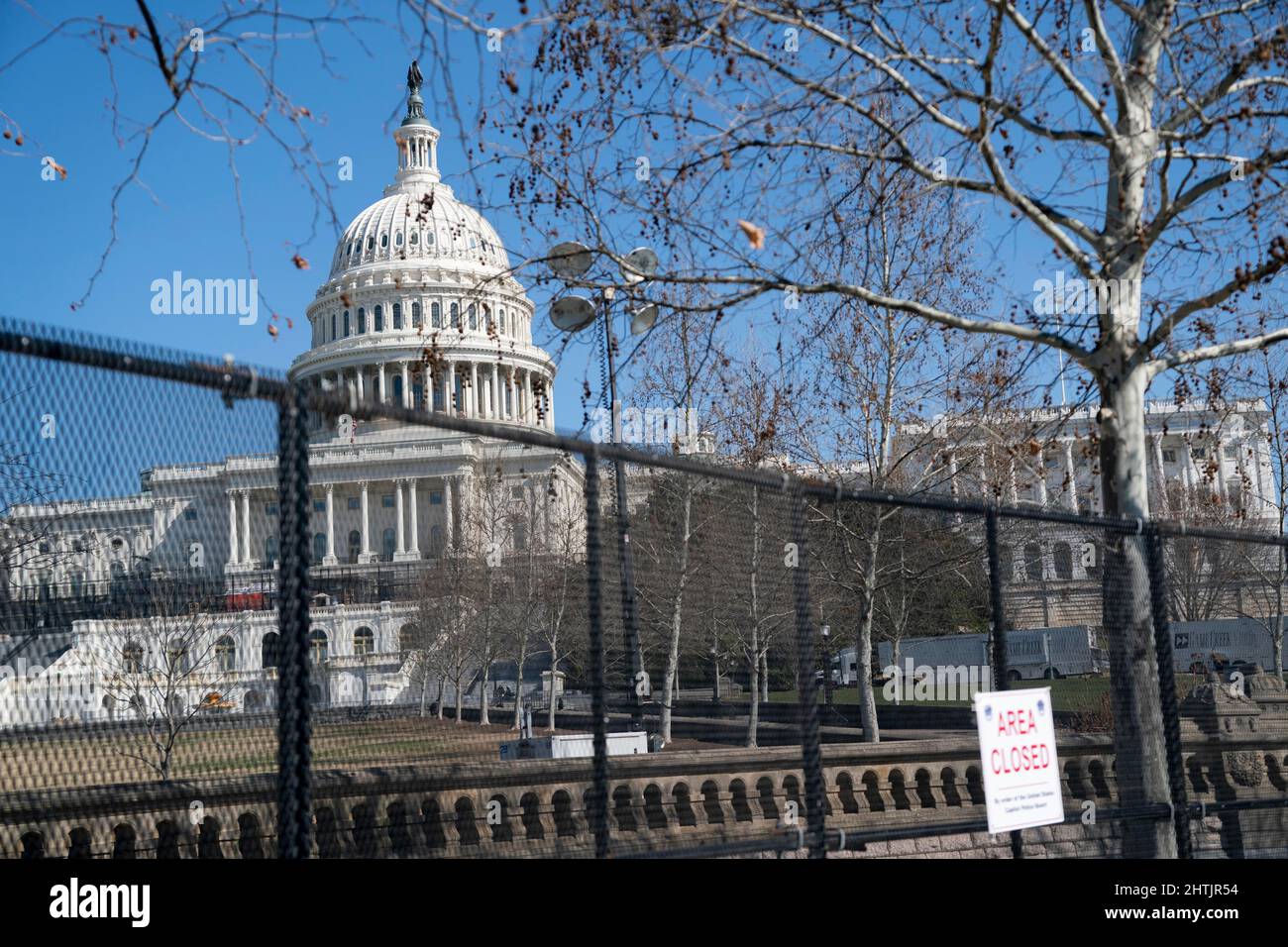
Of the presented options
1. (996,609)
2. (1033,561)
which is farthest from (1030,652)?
(996,609)

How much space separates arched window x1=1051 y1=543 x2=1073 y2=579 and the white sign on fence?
3217 millimetres

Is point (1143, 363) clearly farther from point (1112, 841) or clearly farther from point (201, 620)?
point (201, 620)

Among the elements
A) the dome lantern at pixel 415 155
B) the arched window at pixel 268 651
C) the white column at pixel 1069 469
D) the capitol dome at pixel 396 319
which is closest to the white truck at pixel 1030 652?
the white column at pixel 1069 469

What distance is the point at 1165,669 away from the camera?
9969mm

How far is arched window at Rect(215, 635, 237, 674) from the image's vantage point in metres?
5.70

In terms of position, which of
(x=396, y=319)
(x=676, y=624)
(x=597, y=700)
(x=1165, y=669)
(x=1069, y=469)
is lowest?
(x=1165, y=669)

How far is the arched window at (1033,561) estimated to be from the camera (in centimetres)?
1139

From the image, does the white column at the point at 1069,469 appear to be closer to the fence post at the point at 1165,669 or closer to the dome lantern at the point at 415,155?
the fence post at the point at 1165,669

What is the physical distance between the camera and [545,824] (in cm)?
757

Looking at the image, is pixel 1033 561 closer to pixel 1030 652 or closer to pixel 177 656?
pixel 1030 652

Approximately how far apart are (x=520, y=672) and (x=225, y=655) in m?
4.53

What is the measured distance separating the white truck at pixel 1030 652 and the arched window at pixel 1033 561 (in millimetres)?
621
